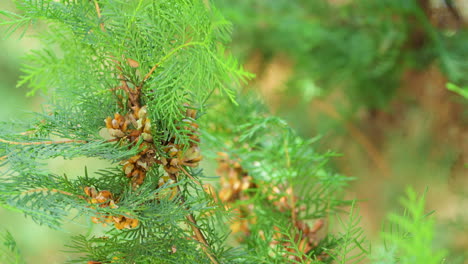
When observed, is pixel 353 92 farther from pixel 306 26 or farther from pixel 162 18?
pixel 162 18

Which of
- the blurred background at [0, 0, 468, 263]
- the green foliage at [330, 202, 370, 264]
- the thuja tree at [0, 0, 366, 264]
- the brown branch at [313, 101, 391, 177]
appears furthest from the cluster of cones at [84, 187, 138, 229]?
the brown branch at [313, 101, 391, 177]

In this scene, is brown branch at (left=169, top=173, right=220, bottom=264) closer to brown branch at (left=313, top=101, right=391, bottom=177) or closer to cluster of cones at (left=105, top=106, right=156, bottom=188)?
cluster of cones at (left=105, top=106, right=156, bottom=188)

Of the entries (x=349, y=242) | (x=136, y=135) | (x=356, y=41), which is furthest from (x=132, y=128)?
(x=356, y=41)

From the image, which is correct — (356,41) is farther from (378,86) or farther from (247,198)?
(247,198)

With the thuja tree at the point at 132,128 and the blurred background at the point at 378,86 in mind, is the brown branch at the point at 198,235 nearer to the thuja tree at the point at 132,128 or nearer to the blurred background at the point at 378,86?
the thuja tree at the point at 132,128

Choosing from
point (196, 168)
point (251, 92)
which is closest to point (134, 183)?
point (196, 168)
